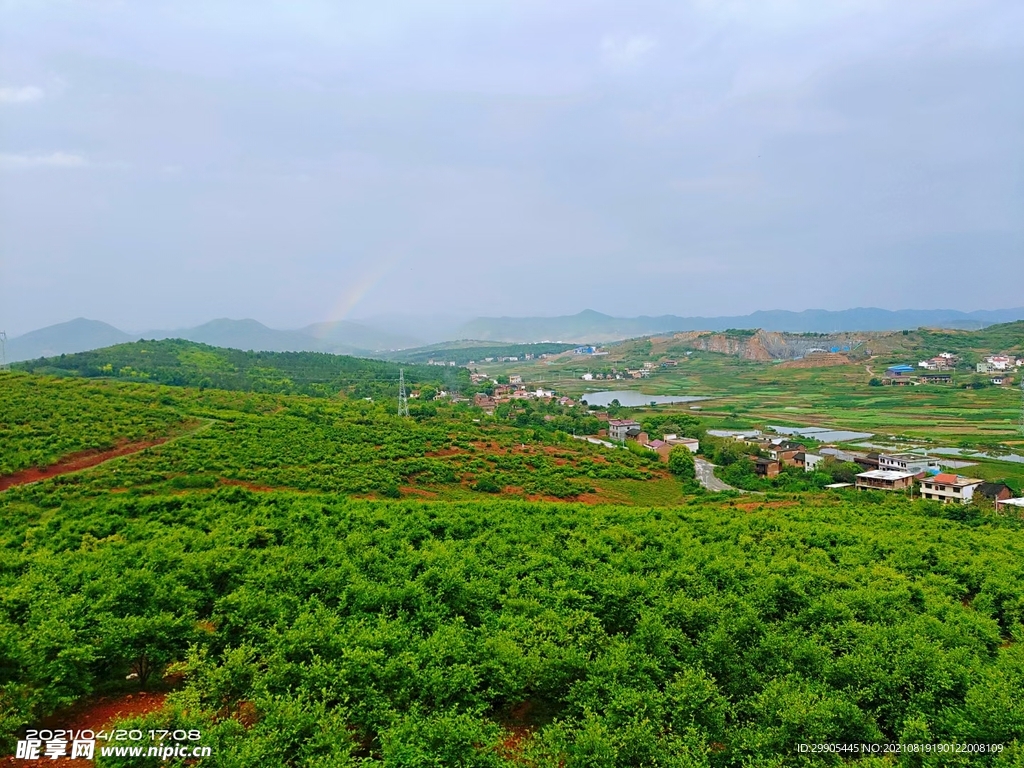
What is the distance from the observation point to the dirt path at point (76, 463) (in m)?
24.7

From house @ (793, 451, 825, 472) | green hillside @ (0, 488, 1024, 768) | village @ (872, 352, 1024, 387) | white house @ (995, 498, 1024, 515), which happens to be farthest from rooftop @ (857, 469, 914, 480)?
village @ (872, 352, 1024, 387)

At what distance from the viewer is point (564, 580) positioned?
43.5 ft

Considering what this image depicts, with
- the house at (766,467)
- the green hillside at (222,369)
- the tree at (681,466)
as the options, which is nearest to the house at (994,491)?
the house at (766,467)

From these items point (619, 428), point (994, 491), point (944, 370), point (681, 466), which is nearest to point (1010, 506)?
point (994, 491)

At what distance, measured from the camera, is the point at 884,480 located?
129ft

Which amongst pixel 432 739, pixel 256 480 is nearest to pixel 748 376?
pixel 256 480

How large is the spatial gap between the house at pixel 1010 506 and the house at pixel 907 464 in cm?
709

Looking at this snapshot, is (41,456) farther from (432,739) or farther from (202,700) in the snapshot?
(432,739)

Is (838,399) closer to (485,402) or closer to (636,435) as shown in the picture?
(636,435)

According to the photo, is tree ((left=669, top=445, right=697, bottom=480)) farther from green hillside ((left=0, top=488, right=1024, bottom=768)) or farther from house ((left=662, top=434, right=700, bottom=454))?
green hillside ((left=0, top=488, right=1024, bottom=768))

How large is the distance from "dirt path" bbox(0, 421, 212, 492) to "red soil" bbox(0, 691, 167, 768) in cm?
2086

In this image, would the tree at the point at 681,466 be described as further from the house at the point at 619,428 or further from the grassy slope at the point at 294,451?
the house at the point at 619,428

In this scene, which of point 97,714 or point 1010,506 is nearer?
point 97,714

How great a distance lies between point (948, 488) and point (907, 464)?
654cm
